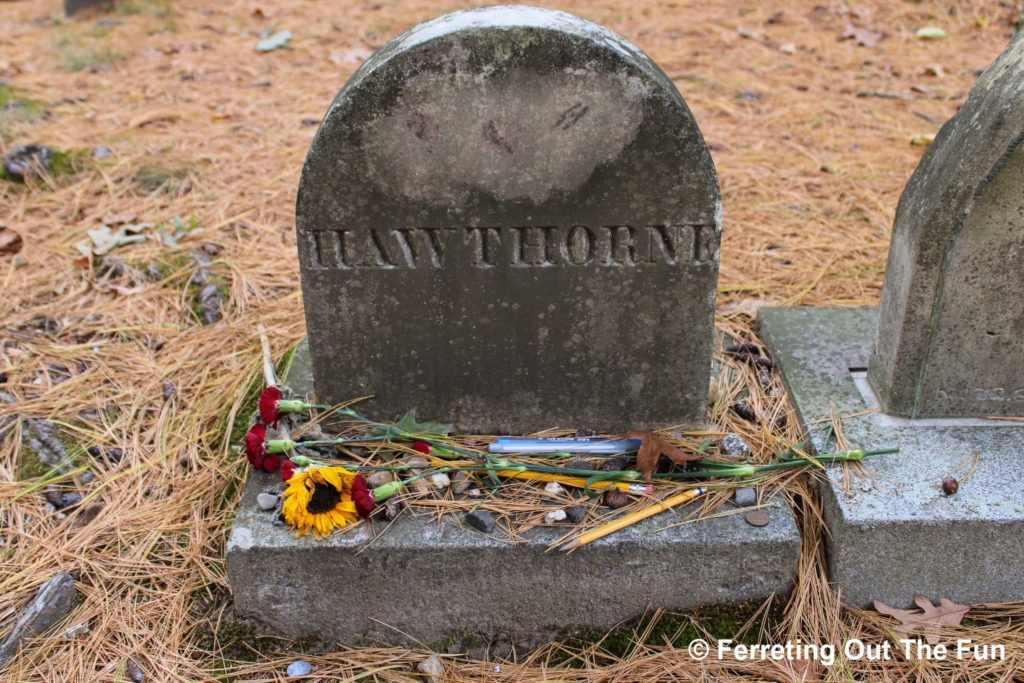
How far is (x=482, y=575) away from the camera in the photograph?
6.98 feet

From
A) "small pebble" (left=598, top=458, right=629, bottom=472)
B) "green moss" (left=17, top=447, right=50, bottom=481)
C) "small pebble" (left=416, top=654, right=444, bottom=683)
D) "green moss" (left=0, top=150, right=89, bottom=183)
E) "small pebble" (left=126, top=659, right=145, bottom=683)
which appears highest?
"green moss" (left=0, top=150, right=89, bottom=183)

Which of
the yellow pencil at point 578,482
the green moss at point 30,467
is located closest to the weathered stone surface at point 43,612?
the green moss at point 30,467

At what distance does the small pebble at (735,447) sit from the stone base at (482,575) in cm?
20

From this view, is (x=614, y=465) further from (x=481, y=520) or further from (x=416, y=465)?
(x=416, y=465)

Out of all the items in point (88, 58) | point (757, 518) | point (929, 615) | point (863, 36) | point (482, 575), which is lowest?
point (929, 615)

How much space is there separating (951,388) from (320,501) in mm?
1862

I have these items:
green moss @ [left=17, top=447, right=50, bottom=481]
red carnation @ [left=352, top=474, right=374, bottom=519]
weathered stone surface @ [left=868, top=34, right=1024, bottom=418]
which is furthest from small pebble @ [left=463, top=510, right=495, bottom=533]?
green moss @ [left=17, top=447, right=50, bottom=481]

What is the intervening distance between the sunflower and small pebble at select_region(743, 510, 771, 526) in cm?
104

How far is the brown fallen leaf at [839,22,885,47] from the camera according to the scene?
6.23 metres

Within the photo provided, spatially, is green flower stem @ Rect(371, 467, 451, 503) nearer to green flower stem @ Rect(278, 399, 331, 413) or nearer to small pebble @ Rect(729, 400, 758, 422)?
green flower stem @ Rect(278, 399, 331, 413)

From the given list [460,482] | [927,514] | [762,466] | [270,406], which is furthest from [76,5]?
[927,514]

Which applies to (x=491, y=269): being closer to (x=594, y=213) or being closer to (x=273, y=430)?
(x=594, y=213)

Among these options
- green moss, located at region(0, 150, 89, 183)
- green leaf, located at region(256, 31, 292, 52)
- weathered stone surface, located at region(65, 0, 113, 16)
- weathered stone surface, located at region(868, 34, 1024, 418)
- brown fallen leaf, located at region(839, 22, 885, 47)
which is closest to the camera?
weathered stone surface, located at region(868, 34, 1024, 418)

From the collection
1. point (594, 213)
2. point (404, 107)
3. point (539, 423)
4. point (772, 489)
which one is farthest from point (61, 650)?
point (772, 489)
